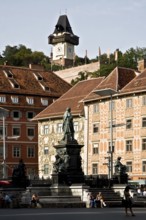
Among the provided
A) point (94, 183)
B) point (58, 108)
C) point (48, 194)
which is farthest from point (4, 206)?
point (58, 108)

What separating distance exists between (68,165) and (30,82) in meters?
47.9

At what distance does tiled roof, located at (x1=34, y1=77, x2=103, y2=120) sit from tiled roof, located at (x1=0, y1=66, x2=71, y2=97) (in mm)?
6221

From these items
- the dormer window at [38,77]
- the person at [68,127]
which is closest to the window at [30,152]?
the dormer window at [38,77]

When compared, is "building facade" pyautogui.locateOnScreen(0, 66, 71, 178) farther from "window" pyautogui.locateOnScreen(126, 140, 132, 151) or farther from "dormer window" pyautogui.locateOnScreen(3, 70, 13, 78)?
"window" pyautogui.locateOnScreen(126, 140, 132, 151)

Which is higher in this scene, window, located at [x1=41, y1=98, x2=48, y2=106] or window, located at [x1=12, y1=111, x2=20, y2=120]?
window, located at [x1=41, y1=98, x2=48, y2=106]

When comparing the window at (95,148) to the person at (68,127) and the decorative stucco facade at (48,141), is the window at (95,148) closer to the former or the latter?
the decorative stucco facade at (48,141)

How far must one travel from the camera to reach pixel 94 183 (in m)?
49.7

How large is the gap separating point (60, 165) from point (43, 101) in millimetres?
45695

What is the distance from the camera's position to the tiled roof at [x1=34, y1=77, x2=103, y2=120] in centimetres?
8375

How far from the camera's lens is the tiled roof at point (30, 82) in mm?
92625

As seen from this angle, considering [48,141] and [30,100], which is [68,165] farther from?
[30,100]

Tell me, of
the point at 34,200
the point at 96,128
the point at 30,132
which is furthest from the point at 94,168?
the point at 34,200

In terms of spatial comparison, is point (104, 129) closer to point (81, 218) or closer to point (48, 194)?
point (48, 194)

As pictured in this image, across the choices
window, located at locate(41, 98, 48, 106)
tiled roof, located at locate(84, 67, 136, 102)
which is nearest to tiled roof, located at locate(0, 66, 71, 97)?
window, located at locate(41, 98, 48, 106)
